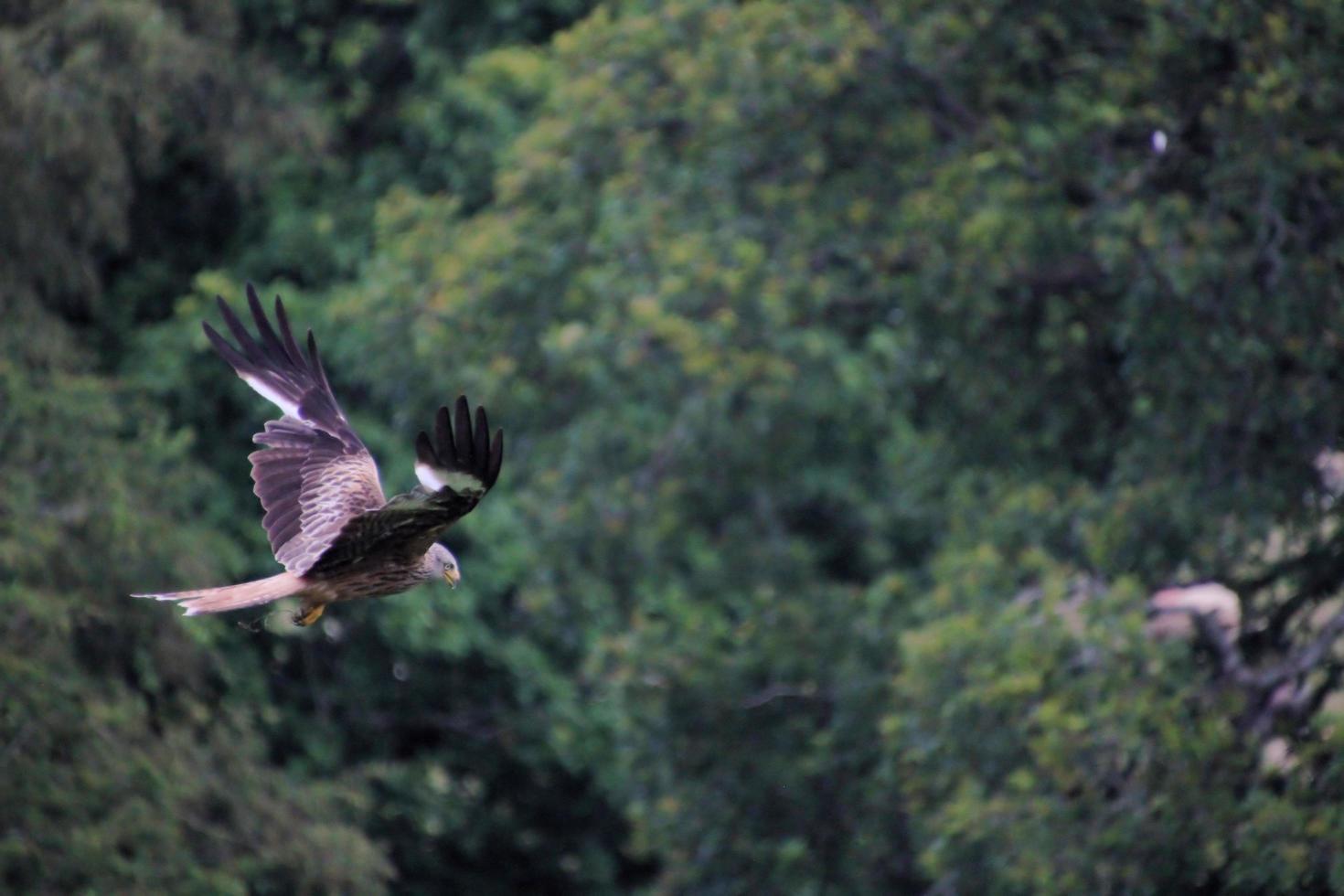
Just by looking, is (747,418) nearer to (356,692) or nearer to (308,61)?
(356,692)

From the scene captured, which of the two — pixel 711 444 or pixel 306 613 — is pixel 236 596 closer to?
pixel 306 613

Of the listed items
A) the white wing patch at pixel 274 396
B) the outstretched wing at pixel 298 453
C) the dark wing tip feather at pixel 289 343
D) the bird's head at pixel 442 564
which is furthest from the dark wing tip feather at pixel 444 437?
the white wing patch at pixel 274 396

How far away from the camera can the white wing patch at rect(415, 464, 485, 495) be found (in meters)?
6.33

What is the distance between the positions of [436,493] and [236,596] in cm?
124

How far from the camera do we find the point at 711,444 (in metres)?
12.3

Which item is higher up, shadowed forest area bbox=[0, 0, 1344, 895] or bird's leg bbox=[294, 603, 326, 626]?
bird's leg bbox=[294, 603, 326, 626]

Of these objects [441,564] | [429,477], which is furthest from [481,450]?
[441,564]

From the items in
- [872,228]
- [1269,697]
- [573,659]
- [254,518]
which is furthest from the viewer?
[573,659]

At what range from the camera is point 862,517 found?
13914 millimetres

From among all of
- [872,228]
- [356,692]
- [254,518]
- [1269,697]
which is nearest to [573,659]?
[356,692]

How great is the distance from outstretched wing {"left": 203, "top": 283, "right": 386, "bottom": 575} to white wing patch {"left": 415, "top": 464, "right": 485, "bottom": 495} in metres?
1.36

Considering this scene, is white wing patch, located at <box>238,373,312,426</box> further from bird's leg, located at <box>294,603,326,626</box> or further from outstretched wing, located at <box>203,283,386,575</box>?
bird's leg, located at <box>294,603,326,626</box>

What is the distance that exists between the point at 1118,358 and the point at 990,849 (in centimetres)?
315

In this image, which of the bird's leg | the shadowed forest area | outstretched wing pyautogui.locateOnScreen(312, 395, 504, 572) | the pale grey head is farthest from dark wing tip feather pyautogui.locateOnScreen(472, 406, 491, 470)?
the shadowed forest area
